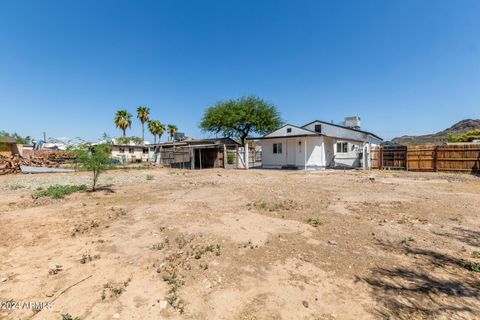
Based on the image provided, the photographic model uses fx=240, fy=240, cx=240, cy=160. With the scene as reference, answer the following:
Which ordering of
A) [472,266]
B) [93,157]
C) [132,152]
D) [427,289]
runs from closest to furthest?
[427,289]
[472,266]
[93,157]
[132,152]

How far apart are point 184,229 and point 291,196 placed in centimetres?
488

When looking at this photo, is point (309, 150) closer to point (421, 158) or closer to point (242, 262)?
point (421, 158)

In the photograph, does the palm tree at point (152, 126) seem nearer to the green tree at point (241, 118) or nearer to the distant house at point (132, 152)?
the distant house at point (132, 152)

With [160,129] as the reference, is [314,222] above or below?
below

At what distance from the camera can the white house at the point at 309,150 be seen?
21.0 meters

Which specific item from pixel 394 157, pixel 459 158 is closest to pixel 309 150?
pixel 394 157

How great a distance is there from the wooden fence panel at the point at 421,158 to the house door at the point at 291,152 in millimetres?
8677

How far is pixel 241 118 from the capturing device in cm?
3123

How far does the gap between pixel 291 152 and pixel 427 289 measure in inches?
767

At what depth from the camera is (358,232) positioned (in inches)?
204

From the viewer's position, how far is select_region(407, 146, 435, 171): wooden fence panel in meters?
17.3

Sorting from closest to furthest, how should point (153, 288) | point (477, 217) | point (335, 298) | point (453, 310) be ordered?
1. point (453, 310)
2. point (335, 298)
3. point (153, 288)
4. point (477, 217)

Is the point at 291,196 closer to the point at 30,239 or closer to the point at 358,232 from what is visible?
the point at 358,232

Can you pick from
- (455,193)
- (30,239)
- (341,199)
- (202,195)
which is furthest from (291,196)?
(30,239)
